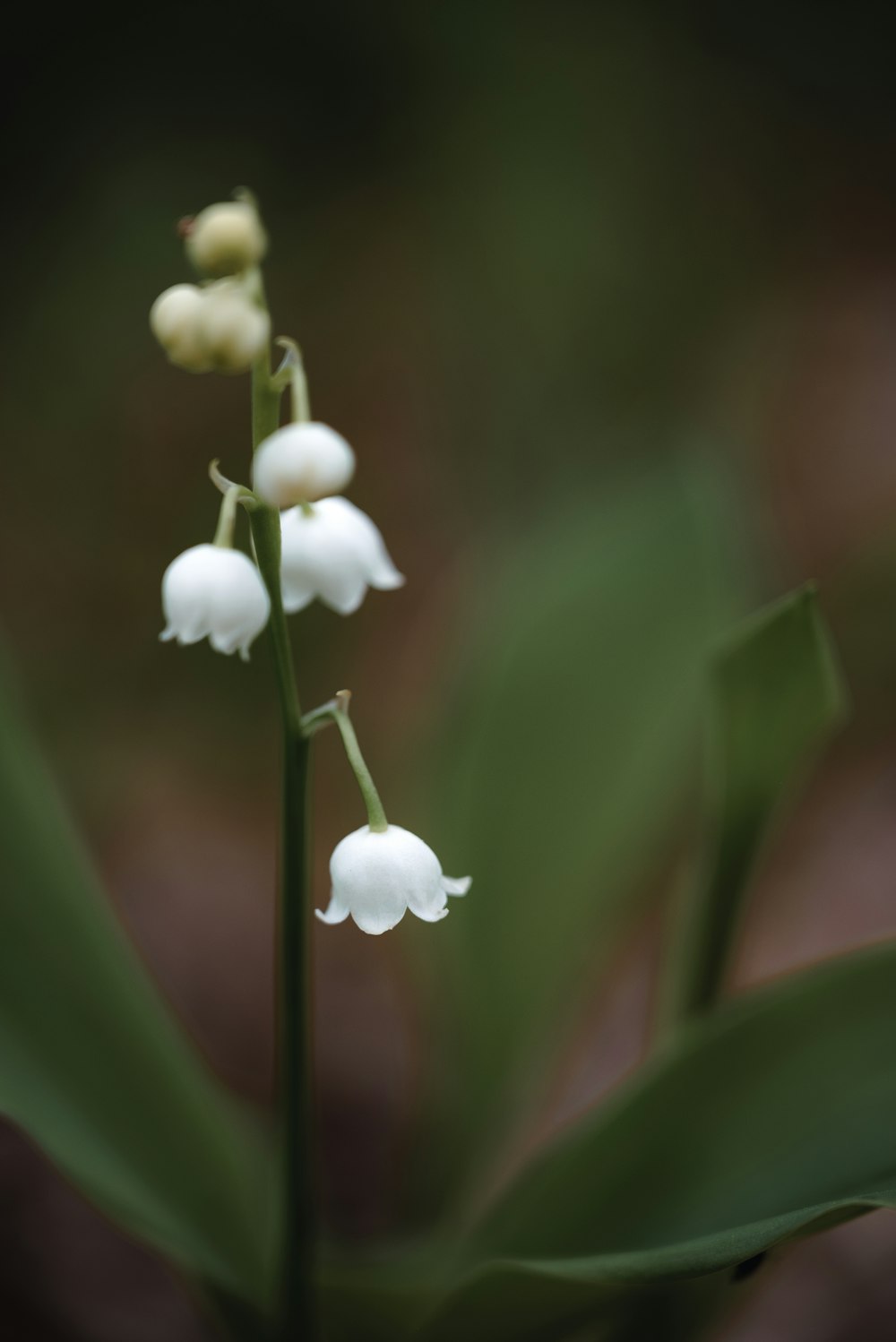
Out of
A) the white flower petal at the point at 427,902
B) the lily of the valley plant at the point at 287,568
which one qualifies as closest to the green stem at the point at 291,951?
the lily of the valley plant at the point at 287,568

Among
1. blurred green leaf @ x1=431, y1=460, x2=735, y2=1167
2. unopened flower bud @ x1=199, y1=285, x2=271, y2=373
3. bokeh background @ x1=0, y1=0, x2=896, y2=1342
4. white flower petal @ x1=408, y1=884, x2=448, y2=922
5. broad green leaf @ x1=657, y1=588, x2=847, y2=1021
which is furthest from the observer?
bokeh background @ x1=0, y1=0, x2=896, y2=1342

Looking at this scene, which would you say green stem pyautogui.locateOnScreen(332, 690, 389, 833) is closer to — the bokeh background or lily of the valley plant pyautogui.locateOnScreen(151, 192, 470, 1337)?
lily of the valley plant pyautogui.locateOnScreen(151, 192, 470, 1337)

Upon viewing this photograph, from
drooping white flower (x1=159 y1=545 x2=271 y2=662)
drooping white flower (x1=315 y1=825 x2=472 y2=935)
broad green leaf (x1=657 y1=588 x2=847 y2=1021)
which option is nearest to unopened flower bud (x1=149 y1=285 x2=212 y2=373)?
drooping white flower (x1=159 y1=545 x2=271 y2=662)

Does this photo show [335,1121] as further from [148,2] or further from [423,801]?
[148,2]

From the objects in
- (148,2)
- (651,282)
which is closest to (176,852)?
(651,282)

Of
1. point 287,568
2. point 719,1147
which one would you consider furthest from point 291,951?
point 719,1147
